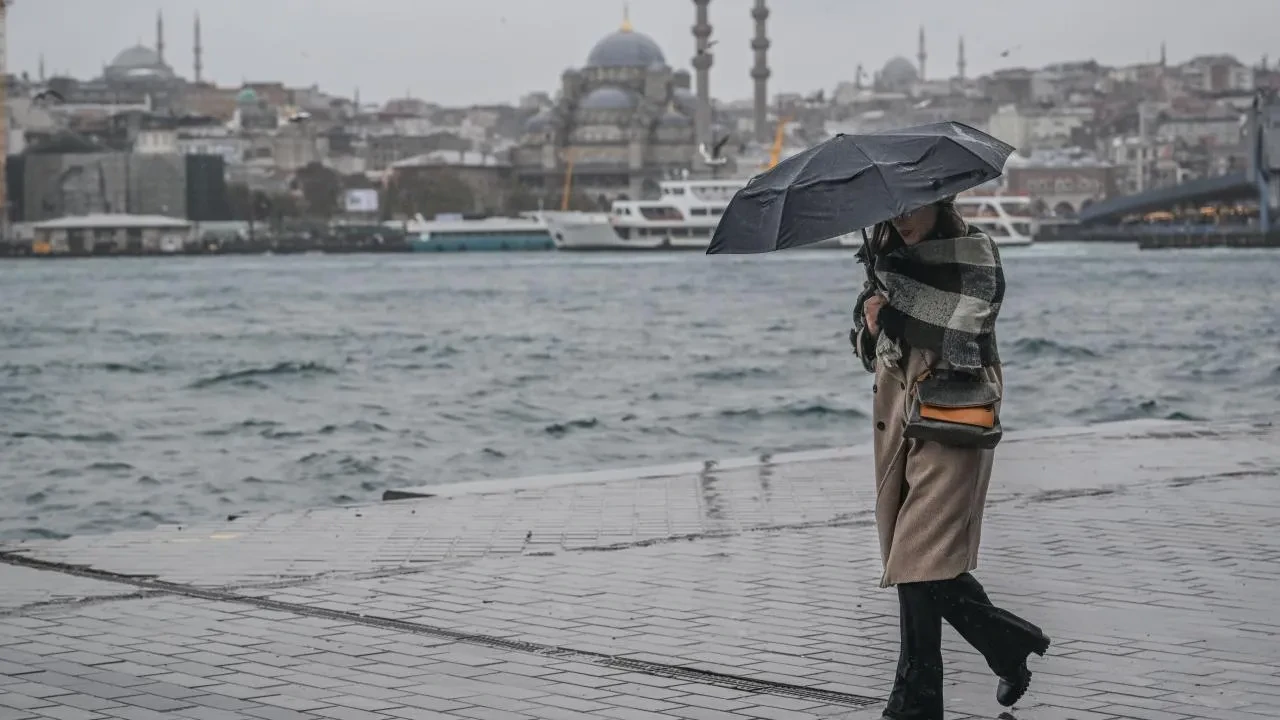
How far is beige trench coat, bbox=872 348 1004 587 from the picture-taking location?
4.05 metres

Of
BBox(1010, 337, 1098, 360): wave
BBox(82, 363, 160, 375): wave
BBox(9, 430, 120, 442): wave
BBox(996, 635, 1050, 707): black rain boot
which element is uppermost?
BBox(996, 635, 1050, 707): black rain boot

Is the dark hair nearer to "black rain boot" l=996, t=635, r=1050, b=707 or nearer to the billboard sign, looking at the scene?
"black rain boot" l=996, t=635, r=1050, b=707

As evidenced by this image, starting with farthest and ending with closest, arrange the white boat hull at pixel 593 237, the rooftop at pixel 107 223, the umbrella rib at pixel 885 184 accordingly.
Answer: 1. the rooftop at pixel 107 223
2. the white boat hull at pixel 593 237
3. the umbrella rib at pixel 885 184

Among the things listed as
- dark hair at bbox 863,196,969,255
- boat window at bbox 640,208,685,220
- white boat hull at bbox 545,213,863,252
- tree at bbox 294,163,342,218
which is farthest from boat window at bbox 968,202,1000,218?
dark hair at bbox 863,196,969,255

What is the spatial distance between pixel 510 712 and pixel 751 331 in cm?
2824

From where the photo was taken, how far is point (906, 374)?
4.11 m

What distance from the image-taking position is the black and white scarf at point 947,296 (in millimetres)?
4027

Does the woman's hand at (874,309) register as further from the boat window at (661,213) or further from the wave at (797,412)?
the boat window at (661,213)

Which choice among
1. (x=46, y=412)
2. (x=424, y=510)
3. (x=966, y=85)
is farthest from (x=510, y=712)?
(x=966, y=85)

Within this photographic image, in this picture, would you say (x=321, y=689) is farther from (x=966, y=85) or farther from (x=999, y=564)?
(x=966, y=85)

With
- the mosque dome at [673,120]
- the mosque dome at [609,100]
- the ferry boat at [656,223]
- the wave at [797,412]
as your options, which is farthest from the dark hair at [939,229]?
the mosque dome at [609,100]

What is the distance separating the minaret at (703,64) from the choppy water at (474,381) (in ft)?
249

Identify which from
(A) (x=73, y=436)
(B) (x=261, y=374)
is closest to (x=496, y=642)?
(A) (x=73, y=436)

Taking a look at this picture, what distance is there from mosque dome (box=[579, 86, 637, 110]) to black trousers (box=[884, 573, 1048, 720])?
435 ft
